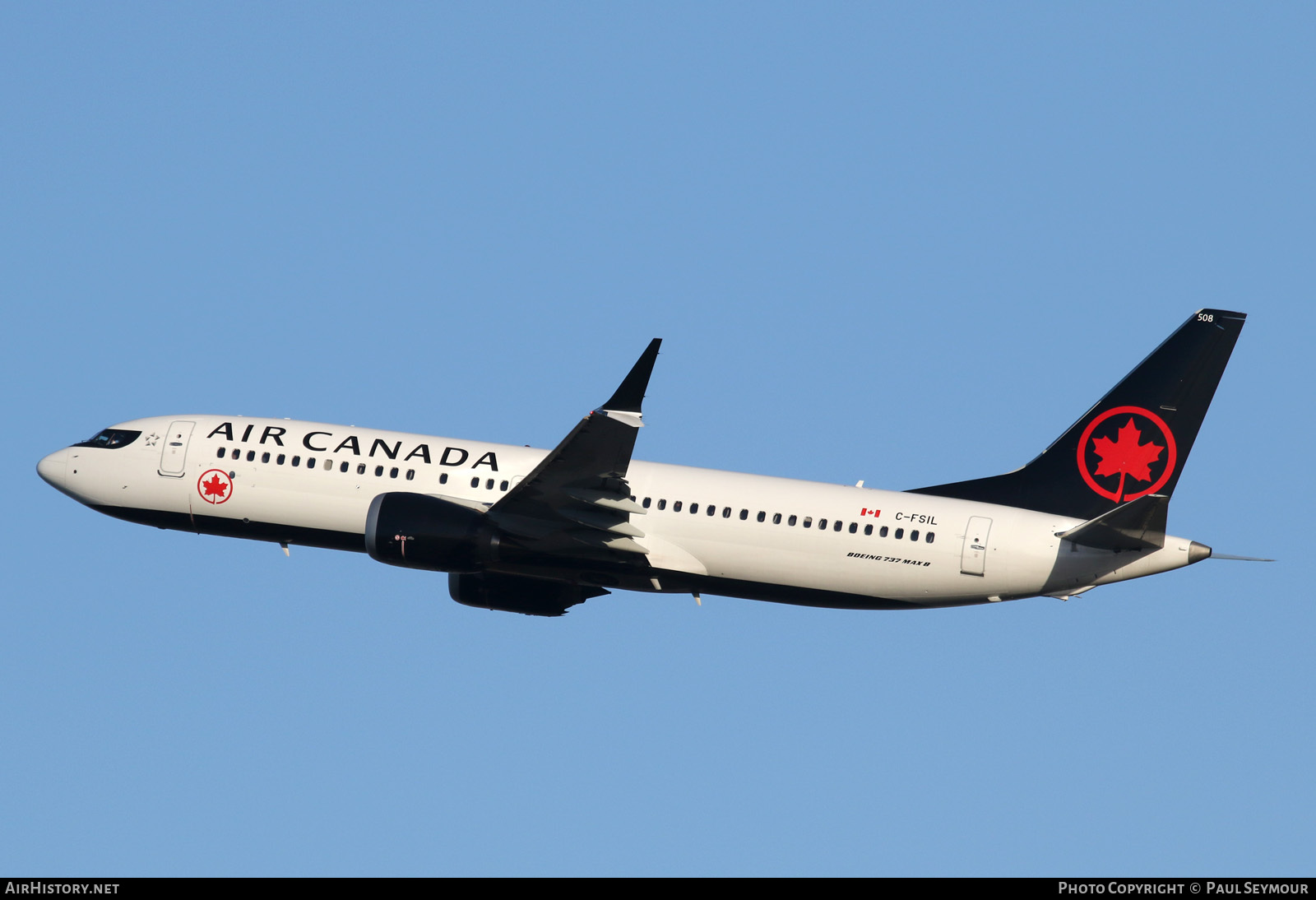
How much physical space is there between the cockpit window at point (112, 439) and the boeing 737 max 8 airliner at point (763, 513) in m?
4.90

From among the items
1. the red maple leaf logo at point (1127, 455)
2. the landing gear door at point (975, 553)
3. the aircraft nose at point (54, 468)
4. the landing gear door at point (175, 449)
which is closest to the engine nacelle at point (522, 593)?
the landing gear door at point (175, 449)

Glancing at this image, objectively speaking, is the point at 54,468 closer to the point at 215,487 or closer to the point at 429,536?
the point at 215,487

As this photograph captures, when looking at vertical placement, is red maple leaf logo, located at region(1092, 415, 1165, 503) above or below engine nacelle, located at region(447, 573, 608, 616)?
above

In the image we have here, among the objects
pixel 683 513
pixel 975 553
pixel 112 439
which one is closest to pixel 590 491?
pixel 683 513

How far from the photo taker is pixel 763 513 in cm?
4647

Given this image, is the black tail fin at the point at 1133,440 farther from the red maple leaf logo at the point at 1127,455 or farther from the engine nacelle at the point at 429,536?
the engine nacelle at the point at 429,536

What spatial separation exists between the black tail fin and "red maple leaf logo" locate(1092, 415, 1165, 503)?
2 centimetres

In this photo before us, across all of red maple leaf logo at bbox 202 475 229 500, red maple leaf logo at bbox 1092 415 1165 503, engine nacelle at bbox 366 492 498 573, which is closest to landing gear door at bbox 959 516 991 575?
red maple leaf logo at bbox 1092 415 1165 503

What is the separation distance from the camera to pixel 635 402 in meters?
42.3

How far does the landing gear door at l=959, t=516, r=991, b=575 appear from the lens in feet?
148

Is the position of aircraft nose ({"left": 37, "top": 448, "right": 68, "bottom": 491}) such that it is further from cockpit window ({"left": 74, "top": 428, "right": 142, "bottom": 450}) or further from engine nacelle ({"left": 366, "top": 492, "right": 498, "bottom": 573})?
engine nacelle ({"left": 366, "top": 492, "right": 498, "bottom": 573})

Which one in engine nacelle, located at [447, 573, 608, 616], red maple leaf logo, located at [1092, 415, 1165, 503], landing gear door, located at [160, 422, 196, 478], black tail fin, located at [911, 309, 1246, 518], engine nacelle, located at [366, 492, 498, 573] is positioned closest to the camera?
engine nacelle, located at [366, 492, 498, 573]

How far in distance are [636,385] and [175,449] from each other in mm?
17365
